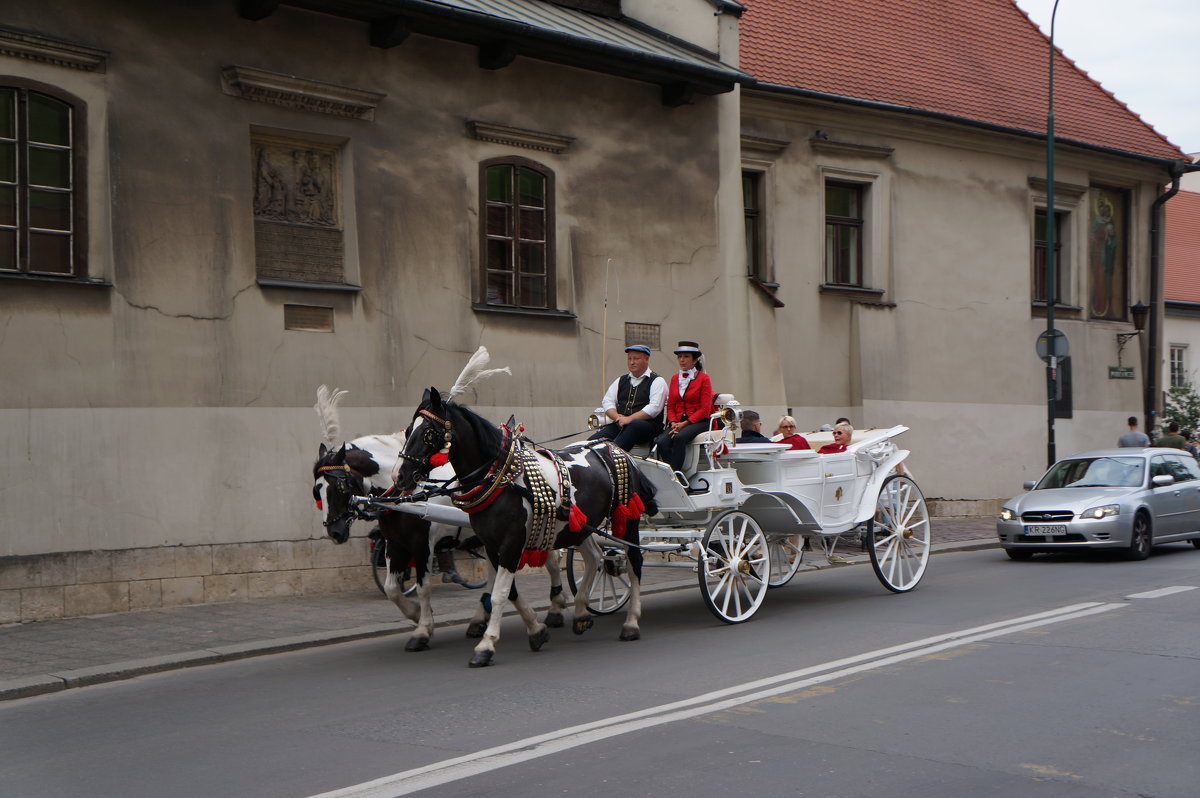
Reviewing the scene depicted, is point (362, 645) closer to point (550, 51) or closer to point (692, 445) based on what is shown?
point (692, 445)

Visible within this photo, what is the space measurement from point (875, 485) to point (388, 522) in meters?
4.93

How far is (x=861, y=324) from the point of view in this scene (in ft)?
71.3

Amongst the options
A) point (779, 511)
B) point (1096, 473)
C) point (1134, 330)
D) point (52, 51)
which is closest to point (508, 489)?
point (779, 511)

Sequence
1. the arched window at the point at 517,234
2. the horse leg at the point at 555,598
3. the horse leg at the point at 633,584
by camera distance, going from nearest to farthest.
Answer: the horse leg at the point at 633,584 < the horse leg at the point at 555,598 < the arched window at the point at 517,234

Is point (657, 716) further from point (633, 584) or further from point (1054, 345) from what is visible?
point (1054, 345)

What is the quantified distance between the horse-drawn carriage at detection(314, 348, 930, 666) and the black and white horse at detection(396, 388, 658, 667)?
10 mm

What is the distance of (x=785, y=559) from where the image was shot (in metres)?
12.9

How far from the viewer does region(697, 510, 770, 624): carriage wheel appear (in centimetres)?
1063

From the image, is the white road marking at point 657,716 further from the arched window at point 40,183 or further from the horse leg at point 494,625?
the arched window at point 40,183

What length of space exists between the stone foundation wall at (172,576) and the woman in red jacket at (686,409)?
14.0 feet

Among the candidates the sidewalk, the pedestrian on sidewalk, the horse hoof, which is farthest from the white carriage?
the pedestrian on sidewalk

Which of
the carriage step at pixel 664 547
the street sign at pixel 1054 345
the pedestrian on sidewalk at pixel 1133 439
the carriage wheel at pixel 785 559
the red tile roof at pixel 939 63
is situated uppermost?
the red tile roof at pixel 939 63

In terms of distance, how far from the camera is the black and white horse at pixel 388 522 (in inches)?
386

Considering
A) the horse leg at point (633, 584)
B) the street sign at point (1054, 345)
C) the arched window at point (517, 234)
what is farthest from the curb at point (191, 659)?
the street sign at point (1054, 345)
